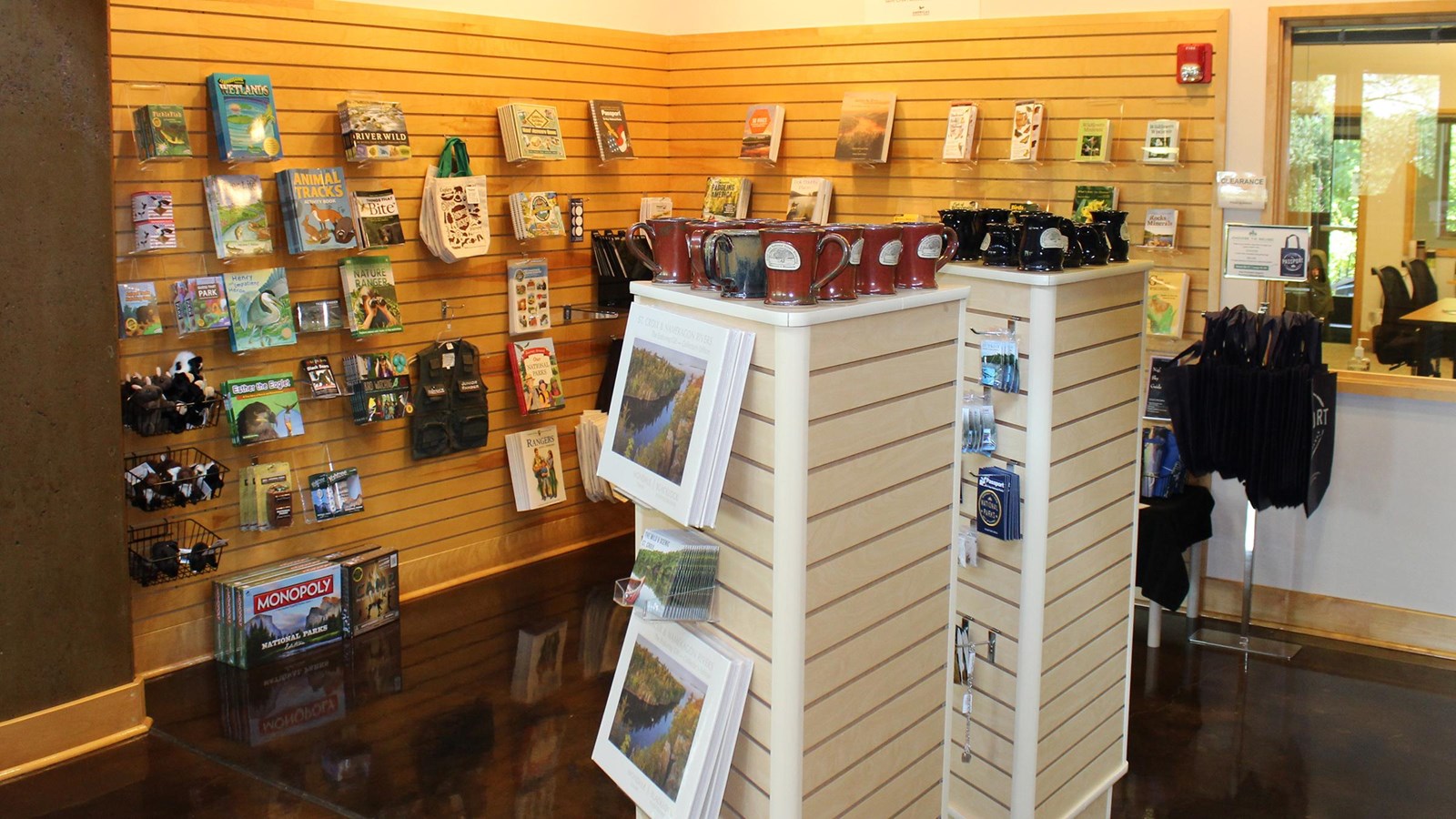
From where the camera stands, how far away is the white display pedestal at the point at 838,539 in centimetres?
236

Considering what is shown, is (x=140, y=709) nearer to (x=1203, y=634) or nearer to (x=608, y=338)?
(x=608, y=338)

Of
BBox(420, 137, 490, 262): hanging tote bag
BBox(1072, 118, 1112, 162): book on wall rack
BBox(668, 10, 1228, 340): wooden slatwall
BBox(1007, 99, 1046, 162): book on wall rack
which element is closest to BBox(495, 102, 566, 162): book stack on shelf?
BBox(420, 137, 490, 262): hanging tote bag

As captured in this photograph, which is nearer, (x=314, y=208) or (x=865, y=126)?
(x=314, y=208)

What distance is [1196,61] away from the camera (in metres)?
5.06

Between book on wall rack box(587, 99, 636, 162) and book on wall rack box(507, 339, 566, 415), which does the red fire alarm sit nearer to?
book on wall rack box(587, 99, 636, 162)

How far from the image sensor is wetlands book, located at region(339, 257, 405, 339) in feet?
16.6

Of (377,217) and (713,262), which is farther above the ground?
(377,217)

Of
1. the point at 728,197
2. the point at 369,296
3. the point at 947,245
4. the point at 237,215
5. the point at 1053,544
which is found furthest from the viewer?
the point at 728,197

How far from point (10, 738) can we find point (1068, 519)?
11.1 feet

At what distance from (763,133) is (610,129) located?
79 centimetres

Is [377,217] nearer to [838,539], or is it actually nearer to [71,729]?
[71,729]

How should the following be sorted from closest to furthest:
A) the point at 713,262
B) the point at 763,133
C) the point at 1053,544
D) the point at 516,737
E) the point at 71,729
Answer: the point at 713,262 < the point at 1053,544 < the point at 71,729 < the point at 516,737 < the point at 763,133


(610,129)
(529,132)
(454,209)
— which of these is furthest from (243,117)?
(610,129)

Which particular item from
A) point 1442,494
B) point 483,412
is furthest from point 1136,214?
point 483,412
